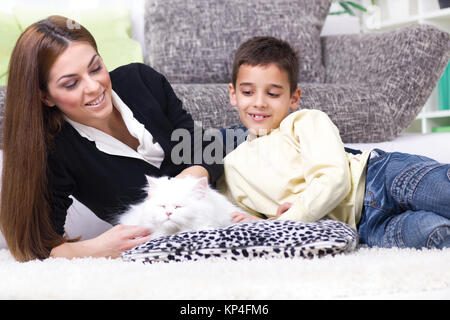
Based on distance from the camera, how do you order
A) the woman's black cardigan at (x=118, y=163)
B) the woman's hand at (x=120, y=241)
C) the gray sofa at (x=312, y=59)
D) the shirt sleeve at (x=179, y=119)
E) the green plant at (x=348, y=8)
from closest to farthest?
the woman's hand at (x=120, y=241), the woman's black cardigan at (x=118, y=163), the shirt sleeve at (x=179, y=119), the gray sofa at (x=312, y=59), the green plant at (x=348, y=8)

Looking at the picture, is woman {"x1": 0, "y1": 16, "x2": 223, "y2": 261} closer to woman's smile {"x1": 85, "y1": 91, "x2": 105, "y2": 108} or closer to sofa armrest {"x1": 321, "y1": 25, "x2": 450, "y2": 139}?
woman's smile {"x1": 85, "y1": 91, "x2": 105, "y2": 108}

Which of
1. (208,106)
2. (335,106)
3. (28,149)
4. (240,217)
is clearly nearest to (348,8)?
(335,106)

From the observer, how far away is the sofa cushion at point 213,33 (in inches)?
92.4

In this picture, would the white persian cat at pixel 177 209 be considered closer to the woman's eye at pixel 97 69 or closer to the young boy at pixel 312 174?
the young boy at pixel 312 174

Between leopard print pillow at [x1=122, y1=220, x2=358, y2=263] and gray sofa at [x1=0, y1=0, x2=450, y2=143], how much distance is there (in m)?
0.90

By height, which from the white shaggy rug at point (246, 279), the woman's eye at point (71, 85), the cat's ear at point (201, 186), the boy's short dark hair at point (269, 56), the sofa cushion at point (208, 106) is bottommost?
the white shaggy rug at point (246, 279)

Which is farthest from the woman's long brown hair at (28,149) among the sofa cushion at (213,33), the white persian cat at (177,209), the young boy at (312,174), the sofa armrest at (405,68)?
the sofa armrest at (405,68)

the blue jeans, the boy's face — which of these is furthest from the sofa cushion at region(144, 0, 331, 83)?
the blue jeans

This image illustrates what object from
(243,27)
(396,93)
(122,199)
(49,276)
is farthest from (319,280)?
(243,27)

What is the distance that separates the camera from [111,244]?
4.27 ft

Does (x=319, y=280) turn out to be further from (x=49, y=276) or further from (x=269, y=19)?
(x=269, y=19)

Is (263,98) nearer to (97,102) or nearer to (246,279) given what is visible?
(97,102)

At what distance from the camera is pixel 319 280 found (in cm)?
88

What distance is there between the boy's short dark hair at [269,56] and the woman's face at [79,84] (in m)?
0.50
